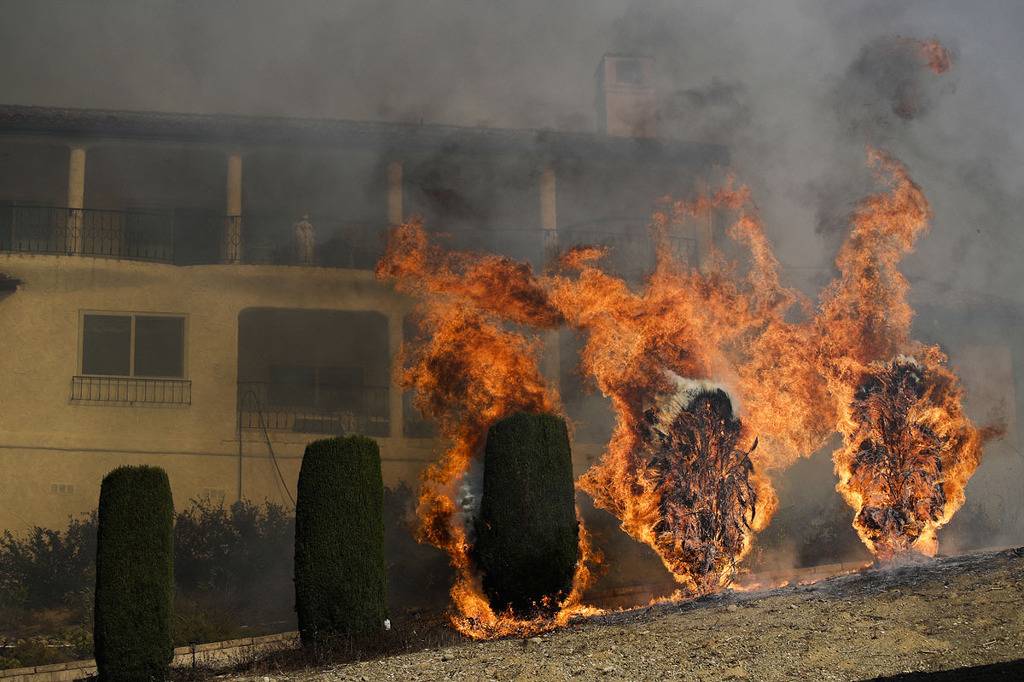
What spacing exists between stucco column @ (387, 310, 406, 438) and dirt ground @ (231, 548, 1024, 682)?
28.8 ft

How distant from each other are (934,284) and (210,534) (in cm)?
1466

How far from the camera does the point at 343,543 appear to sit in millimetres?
14734

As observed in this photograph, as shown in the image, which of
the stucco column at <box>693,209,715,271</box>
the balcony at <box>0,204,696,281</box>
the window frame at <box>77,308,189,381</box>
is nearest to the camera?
the window frame at <box>77,308,189,381</box>

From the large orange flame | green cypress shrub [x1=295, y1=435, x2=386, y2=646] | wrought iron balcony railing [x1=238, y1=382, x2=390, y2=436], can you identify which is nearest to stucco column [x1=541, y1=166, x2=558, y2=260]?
wrought iron balcony railing [x1=238, y1=382, x2=390, y2=436]

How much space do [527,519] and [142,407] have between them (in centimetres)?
1022

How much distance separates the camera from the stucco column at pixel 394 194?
2361cm

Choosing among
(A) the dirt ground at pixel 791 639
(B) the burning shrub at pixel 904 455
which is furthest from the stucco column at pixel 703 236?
(A) the dirt ground at pixel 791 639

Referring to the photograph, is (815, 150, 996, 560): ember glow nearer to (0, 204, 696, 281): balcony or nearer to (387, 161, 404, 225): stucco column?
(0, 204, 696, 281): balcony

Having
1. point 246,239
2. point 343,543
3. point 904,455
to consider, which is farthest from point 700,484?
point 246,239

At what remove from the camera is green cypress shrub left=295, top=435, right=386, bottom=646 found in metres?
14.5

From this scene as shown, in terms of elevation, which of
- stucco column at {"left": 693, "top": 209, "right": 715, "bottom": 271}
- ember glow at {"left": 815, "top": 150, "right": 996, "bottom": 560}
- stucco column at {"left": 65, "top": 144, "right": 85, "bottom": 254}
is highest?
stucco column at {"left": 65, "top": 144, "right": 85, "bottom": 254}

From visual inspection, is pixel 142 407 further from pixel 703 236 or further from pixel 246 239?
pixel 703 236

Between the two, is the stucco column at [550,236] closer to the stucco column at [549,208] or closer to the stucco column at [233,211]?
the stucco column at [549,208]

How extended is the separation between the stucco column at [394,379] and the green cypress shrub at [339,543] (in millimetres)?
7194
